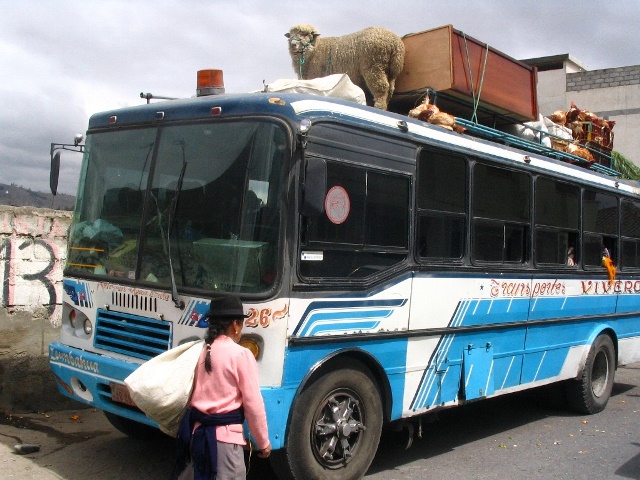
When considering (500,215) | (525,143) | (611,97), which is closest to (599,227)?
(525,143)

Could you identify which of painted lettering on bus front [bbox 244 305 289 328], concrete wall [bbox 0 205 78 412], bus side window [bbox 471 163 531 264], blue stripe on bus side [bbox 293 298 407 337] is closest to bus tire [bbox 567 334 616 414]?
bus side window [bbox 471 163 531 264]

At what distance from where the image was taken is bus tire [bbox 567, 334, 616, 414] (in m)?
8.41

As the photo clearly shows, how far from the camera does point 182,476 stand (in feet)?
12.0

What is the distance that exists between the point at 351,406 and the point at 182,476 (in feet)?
5.99

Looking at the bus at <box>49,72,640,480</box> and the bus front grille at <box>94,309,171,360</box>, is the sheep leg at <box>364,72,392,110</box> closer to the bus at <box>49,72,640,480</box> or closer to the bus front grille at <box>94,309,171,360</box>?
the bus at <box>49,72,640,480</box>

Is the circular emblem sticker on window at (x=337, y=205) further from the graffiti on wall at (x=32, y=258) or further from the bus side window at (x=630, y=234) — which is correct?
the bus side window at (x=630, y=234)

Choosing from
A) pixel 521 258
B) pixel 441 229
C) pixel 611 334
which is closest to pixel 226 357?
pixel 441 229

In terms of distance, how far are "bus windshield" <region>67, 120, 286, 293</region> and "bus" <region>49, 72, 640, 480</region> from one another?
1cm

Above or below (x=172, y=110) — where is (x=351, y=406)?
below

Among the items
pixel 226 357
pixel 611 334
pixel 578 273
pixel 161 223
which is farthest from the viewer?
pixel 611 334

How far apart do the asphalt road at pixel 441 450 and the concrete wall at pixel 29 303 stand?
0.25m

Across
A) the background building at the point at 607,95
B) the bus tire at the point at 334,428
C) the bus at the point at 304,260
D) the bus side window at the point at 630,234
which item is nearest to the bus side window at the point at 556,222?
the bus at the point at 304,260

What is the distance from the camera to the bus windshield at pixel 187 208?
4.72m

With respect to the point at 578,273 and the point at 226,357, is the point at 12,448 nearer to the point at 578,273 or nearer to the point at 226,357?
the point at 226,357
